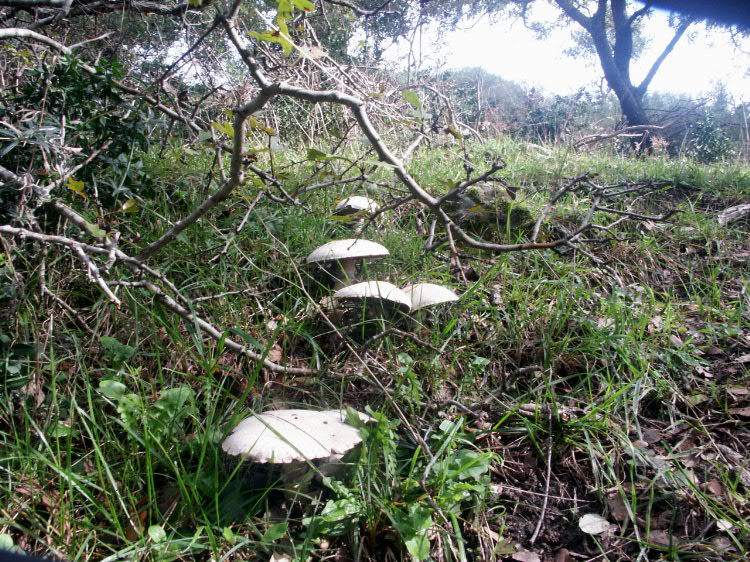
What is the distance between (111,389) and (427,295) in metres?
1.24

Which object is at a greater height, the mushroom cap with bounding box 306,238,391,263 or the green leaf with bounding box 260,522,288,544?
the mushroom cap with bounding box 306,238,391,263

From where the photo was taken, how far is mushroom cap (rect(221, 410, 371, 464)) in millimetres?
1249

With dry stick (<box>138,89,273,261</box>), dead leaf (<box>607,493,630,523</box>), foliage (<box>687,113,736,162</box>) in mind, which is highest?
foliage (<box>687,113,736,162</box>)

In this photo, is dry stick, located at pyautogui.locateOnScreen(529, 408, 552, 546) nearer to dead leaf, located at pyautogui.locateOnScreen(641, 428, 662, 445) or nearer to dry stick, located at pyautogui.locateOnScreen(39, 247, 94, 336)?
dead leaf, located at pyautogui.locateOnScreen(641, 428, 662, 445)

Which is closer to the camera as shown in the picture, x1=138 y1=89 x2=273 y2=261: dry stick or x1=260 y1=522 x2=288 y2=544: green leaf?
x1=138 y1=89 x2=273 y2=261: dry stick

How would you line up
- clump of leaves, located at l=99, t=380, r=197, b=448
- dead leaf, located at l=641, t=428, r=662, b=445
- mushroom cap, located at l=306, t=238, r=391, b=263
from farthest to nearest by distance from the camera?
mushroom cap, located at l=306, t=238, r=391, b=263
dead leaf, located at l=641, t=428, r=662, b=445
clump of leaves, located at l=99, t=380, r=197, b=448

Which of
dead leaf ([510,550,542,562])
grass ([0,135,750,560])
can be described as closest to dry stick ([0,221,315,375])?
grass ([0,135,750,560])

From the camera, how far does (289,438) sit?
4.24 ft

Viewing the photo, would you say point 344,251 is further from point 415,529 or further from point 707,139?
point 707,139

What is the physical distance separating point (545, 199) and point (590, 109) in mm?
13475

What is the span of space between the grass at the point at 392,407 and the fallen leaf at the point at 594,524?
3cm

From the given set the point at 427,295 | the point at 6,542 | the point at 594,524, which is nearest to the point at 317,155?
the point at 427,295

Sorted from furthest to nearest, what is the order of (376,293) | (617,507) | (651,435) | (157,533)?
(376,293), (651,435), (617,507), (157,533)

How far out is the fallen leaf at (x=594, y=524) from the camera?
1460 millimetres
